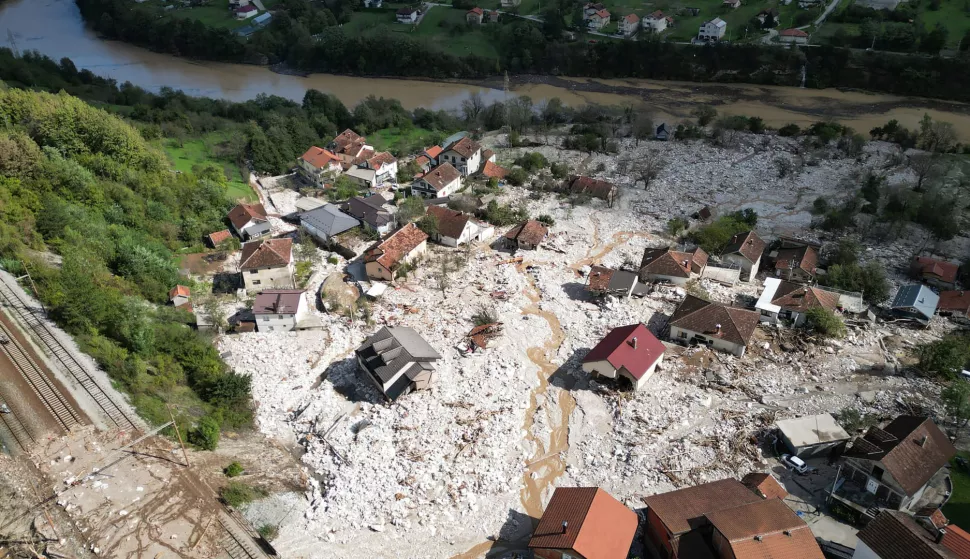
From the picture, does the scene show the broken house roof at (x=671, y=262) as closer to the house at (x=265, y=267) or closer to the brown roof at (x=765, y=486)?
the brown roof at (x=765, y=486)

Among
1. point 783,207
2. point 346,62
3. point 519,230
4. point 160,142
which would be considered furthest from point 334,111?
point 783,207

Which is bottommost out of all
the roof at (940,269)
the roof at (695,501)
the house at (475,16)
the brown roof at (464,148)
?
the roof at (695,501)

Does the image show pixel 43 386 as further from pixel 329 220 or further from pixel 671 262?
pixel 671 262

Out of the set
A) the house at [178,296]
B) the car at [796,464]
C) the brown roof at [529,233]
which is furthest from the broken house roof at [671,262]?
the house at [178,296]

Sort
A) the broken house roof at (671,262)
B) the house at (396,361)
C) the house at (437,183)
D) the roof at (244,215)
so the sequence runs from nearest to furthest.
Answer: the house at (396,361)
the broken house roof at (671,262)
the roof at (244,215)
the house at (437,183)

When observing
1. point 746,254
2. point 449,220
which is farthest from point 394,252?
point 746,254
